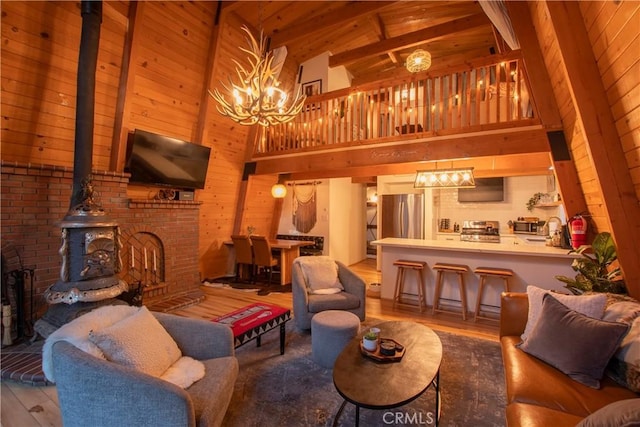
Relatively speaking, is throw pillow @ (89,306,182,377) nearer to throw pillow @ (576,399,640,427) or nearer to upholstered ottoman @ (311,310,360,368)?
upholstered ottoman @ (311,310,360,368)

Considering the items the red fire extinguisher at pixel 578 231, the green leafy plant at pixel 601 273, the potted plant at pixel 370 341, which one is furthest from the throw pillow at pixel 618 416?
the red fire extinguisher at pixel 578 231

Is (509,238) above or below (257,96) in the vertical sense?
below

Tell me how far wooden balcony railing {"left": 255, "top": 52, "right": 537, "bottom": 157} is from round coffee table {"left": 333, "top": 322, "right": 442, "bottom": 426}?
3189 mm

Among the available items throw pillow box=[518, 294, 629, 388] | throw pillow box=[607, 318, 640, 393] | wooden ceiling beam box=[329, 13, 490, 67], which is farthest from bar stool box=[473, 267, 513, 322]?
wooden ceiling beam box=[329, 13, 490, 67]

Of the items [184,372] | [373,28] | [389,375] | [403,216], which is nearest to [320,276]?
[389,375]

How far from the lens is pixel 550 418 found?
4.59 feet

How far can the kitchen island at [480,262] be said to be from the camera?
3551 mm

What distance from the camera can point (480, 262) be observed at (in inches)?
156

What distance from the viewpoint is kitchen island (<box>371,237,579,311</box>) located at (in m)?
3.55

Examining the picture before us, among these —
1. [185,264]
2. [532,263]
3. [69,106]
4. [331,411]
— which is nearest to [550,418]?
[331,411]

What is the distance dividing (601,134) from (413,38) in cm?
427

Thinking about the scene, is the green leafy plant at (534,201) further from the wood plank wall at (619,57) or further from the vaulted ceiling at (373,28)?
the wood plank wall at (619,57)

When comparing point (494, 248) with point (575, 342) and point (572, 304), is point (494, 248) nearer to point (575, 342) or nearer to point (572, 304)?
point (572, 304)

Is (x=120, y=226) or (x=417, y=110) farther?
(x=417, y=110)
